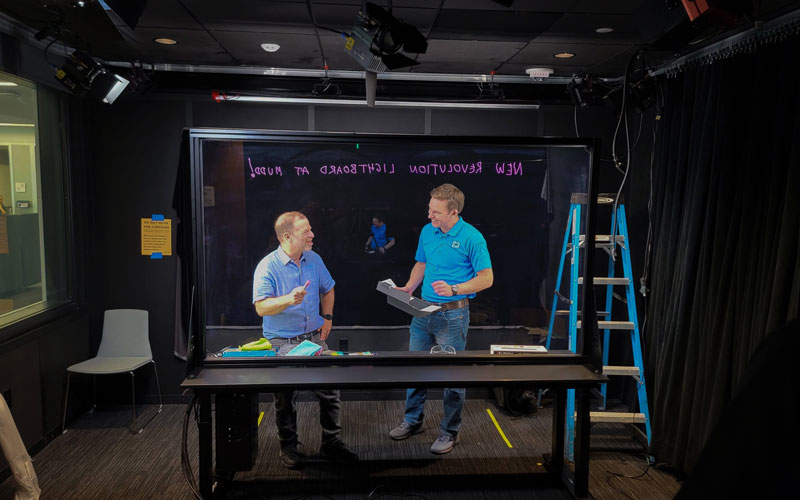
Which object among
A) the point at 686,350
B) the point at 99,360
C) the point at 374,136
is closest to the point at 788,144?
the point at 686,350

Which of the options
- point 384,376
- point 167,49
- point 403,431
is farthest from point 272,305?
point 167,49

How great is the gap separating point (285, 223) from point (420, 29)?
1333mm

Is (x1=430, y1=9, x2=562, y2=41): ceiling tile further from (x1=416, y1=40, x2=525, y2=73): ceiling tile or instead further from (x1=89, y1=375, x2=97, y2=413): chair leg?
(x1=89, y1=375, x2=97, y2=413): chair leg

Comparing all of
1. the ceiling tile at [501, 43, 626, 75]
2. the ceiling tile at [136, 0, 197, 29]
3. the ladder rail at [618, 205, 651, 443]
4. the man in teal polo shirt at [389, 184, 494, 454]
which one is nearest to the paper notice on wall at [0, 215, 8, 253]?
the ceiling tile at [136, 0, 197, 29]

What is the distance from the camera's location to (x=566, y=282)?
373 centimetres

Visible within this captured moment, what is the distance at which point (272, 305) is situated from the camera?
102 inches

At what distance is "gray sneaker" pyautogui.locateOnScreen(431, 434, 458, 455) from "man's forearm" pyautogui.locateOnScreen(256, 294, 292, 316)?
1.42m

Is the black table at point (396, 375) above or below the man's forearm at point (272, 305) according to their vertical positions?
below

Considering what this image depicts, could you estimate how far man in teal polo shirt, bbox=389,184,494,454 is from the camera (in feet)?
8.85

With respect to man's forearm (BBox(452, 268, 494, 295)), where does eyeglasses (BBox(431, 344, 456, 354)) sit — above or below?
below

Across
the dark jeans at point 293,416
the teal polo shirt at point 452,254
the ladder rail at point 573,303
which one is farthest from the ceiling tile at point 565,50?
the dark jeans at point 293,416

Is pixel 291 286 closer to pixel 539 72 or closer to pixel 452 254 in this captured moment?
pixel 452 254

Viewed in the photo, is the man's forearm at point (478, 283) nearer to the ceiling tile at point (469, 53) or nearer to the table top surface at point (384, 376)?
the table top surface at point (384, 376)

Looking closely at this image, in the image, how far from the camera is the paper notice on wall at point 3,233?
10.3 feet
